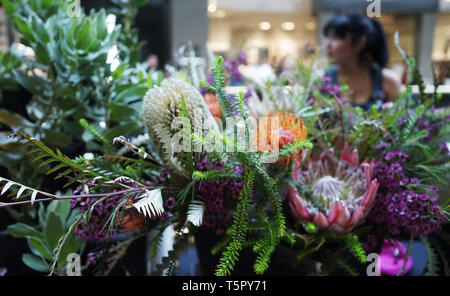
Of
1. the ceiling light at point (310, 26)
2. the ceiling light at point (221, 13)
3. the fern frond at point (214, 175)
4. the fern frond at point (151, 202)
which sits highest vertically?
the ceiling light at point (221, 13)

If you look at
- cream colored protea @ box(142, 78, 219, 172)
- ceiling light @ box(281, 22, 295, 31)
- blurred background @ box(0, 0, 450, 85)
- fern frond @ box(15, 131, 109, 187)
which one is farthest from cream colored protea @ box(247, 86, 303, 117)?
ceiling light @ box(281, 22, 295, 31)

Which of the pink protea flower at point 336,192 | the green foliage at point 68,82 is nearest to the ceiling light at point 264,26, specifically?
the green foliage at point 68,82

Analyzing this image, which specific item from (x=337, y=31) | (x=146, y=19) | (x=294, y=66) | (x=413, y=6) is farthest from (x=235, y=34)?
(x=294, y=66)

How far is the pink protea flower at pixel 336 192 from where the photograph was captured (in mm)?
389

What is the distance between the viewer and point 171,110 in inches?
15.3

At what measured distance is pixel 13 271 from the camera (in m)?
0.49

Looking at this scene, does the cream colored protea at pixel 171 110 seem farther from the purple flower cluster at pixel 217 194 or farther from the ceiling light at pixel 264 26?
the ceiling light at pixel 264 26

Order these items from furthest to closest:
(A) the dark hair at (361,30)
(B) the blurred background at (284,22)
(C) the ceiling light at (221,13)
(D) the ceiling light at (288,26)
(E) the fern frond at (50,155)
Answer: (D) the ceiling light at (288,26) < (C) the ceiling light at (221,13) < (B) the blurred background at (284,22) < (A) the dark hair at (361,30) < (E) the fern frond at (50,155)

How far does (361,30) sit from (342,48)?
0.36 feet

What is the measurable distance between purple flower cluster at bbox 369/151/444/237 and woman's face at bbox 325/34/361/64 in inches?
49.7

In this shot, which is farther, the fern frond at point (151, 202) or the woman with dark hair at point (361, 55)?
the woman with dark hair at point (361, 55)

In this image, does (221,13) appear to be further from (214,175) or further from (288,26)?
(214,175)

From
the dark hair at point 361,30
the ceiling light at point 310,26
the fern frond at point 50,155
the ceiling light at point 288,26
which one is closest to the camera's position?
the fern frond at point 50,155
